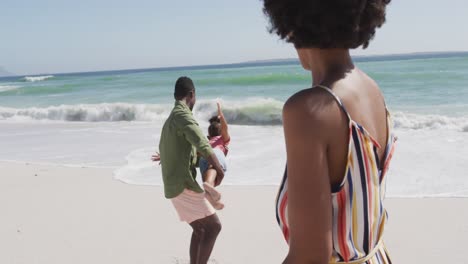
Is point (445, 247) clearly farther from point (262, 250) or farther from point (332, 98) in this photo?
point (332, 98)

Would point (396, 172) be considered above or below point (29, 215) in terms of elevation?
below

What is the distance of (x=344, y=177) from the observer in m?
1.27

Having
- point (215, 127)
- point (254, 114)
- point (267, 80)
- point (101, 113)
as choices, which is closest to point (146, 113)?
point (101, 113)

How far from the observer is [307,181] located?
1.20 metres

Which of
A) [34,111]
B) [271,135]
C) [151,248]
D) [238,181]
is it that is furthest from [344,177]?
[34,111]

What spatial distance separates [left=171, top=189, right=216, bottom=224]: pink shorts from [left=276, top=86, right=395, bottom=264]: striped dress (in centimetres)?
276

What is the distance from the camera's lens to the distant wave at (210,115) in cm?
1491

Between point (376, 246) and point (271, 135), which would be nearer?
point (376, 246)

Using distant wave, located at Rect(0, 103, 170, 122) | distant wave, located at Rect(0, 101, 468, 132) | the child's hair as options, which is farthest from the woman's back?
distant wave, located at Rect(0, 103, 170, 122)

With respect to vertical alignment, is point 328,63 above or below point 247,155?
above

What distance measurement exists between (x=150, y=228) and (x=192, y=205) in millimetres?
2071

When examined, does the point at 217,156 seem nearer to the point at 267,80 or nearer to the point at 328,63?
the point at 328,63

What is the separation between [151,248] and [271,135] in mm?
8443

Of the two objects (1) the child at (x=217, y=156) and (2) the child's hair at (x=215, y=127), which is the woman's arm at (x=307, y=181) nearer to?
(1) the child at (x=217, y=156)
